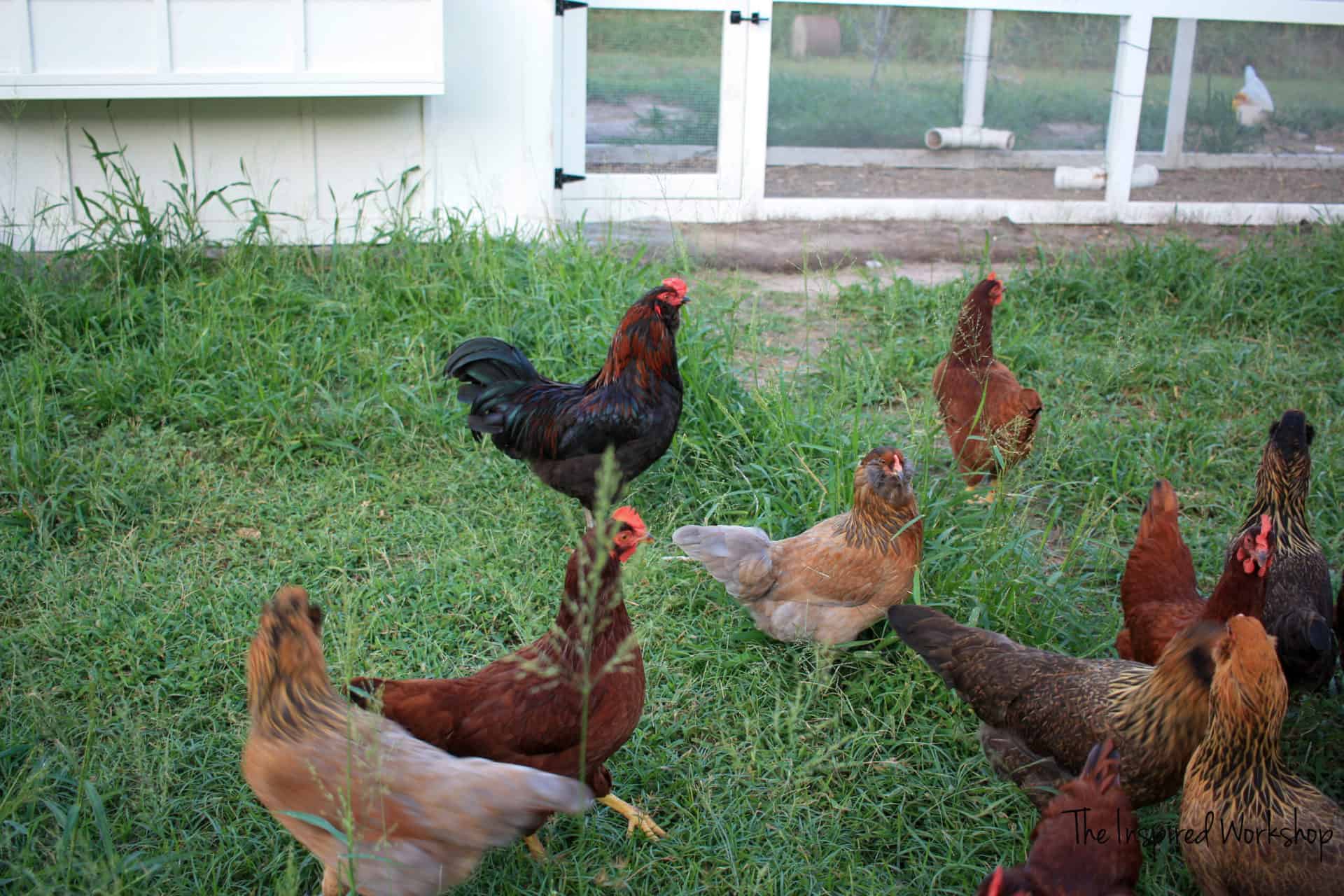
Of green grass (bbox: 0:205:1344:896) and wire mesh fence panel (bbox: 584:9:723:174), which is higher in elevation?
wire mesh fence panel (bbox: 584:9:723:174)

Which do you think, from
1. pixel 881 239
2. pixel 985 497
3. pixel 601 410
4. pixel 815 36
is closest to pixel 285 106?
pixel 601 410

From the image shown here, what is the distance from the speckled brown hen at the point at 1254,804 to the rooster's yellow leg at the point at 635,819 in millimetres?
1292

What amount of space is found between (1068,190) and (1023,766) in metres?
6.63

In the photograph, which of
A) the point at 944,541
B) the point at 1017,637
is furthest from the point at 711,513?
the point at 1017,637

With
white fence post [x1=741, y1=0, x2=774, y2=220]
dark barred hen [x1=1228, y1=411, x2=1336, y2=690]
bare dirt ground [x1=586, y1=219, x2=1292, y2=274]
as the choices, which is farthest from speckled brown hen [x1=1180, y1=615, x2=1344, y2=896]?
white fence post [x1=741, y1=0, x2=774, y2=220]

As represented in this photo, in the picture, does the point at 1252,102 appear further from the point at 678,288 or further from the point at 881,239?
the point at 678,288

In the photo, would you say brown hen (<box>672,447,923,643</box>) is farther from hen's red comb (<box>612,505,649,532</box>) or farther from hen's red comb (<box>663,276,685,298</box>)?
hen's red comb (<box>663,276,685,298</box>)

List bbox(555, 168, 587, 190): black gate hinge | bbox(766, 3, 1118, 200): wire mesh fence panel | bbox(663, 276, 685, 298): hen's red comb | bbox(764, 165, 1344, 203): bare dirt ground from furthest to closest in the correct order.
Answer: bbox(764, 165, 1344, 203): bare dirt ground < bbox(766, 3, 1118, 200): wire mesh fence panel < bbox(555, 168, 587, 190): black gate hinge < bbox(663, 276, 685, 298): hen's red comb

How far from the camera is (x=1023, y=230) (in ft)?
26.0

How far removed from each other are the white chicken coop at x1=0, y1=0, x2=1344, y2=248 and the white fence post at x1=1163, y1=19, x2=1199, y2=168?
17 mm

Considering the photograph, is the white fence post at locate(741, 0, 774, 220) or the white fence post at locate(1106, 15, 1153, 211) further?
the white fence post at locate(1106, 15, 1153, 211)

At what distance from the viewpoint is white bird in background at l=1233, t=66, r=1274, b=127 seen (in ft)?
26.5

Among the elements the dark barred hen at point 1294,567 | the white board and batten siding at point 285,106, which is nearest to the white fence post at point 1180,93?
the white board and batten siding at point 285,106

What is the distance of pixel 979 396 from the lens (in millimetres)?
4242
